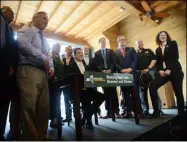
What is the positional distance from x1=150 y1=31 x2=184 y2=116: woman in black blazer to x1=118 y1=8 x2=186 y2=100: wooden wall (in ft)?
10.5

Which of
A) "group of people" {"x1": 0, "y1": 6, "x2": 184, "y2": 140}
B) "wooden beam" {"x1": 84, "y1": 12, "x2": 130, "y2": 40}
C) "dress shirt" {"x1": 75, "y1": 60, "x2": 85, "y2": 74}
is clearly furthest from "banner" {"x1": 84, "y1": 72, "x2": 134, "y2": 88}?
"wooden beam" {"x1": 84, "y1": 12, "x2": 130, "y2": 40}

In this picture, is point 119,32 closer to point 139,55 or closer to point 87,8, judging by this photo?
point 87,8

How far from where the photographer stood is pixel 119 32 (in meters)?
7.72

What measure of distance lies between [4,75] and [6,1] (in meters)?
3.72

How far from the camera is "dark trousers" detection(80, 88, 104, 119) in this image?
2.52 metres

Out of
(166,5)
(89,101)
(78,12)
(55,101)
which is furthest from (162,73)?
(78,12)

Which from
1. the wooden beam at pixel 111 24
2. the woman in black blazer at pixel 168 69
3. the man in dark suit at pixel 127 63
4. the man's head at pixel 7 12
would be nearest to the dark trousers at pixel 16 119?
the man's head at pixel 7 12

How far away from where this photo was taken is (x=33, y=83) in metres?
1.67

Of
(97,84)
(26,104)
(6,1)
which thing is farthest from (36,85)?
(6,1)

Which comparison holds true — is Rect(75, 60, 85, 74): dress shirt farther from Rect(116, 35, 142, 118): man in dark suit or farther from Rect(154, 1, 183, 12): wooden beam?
Rect(154, 1, 183, 12): wooden beam

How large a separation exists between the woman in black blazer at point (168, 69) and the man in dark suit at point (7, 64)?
6.87 ft

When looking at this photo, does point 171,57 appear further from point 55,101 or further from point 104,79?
point 55,101

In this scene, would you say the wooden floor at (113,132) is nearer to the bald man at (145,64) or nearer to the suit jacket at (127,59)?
the bald man at (145,64)

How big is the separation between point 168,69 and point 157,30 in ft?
13.5
